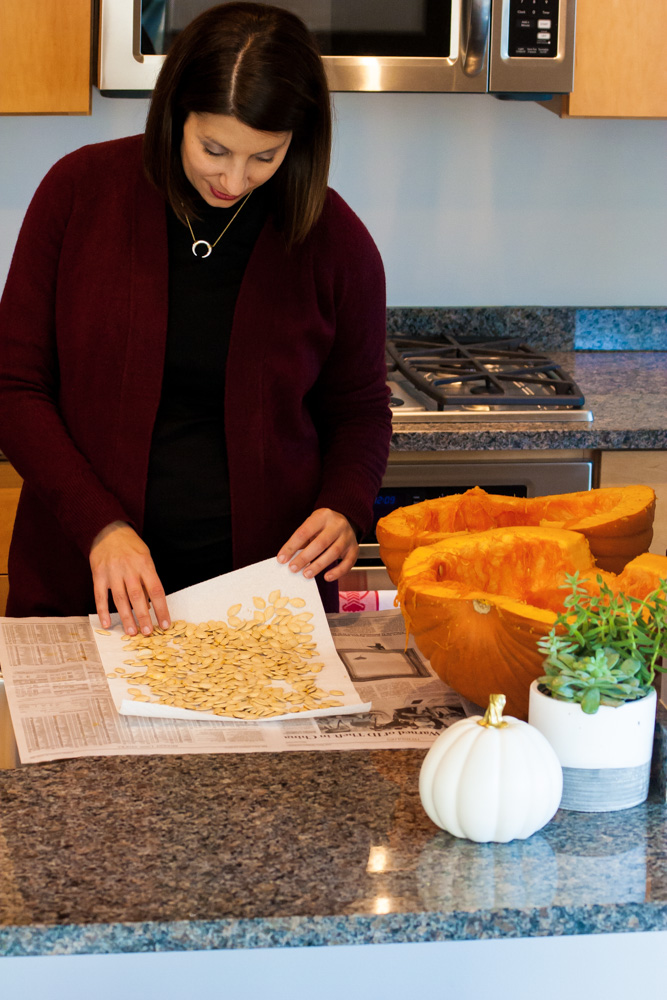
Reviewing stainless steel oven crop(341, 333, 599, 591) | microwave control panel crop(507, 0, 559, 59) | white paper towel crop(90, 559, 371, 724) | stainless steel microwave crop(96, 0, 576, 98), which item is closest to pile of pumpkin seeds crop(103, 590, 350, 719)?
white paper towel crop(90, 559, 371, 724)

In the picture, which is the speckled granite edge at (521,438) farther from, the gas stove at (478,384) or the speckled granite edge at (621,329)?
the speckled granite edge at (621,329)

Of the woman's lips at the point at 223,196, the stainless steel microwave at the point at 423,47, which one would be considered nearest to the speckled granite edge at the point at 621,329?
the stainless steel microwave at the point at 423,47

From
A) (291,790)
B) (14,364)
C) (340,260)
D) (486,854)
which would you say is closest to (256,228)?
(340,260)

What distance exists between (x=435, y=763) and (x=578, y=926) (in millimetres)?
156

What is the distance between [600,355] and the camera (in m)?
2.79

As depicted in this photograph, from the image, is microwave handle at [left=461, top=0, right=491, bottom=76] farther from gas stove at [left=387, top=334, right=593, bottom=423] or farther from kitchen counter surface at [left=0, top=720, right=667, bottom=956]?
kitchen counter surface at [left=0, top=720, right=667, bottom=956]

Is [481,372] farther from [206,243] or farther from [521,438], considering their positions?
[206,243]

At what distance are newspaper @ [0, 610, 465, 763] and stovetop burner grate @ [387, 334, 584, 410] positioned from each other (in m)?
1.05

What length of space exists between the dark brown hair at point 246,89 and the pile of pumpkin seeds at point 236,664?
0.56 meters

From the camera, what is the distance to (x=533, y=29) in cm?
224

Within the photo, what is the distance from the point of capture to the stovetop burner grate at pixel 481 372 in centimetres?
224

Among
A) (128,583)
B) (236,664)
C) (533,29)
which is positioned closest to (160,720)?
(236,664)

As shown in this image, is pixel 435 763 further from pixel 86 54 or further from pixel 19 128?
pixel 19 128

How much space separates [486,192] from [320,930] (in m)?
2.28
